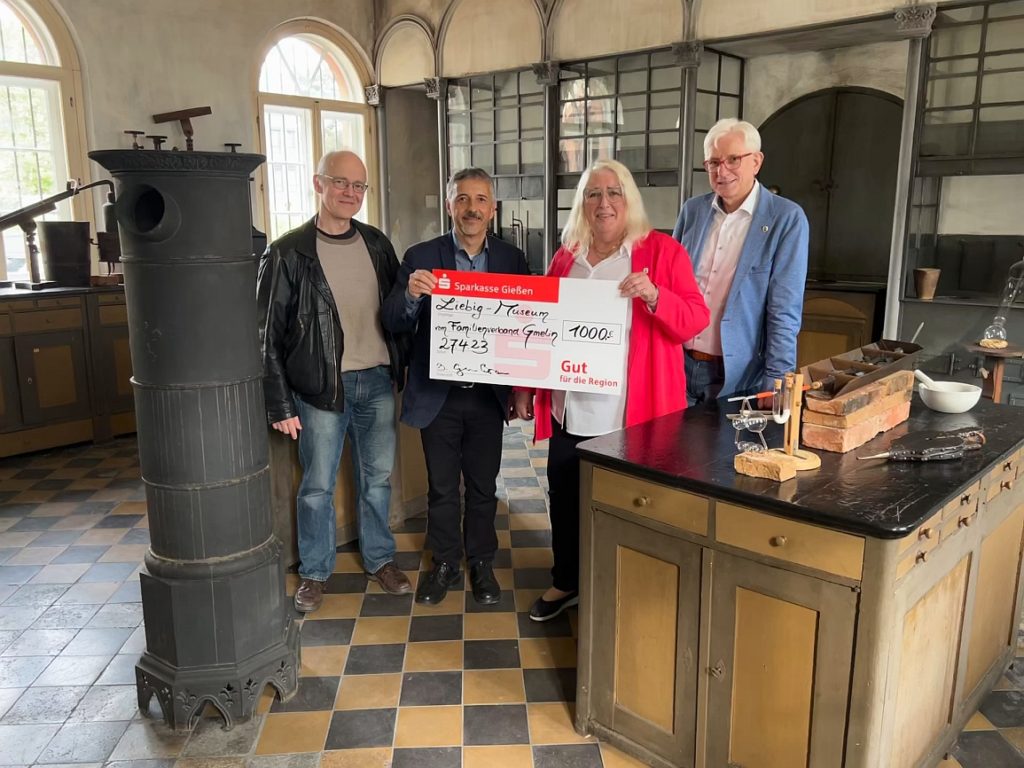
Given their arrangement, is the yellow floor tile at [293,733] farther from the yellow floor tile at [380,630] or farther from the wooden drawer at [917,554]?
the wooden drawer at [917,554]

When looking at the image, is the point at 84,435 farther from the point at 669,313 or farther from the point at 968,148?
the point at 968,148

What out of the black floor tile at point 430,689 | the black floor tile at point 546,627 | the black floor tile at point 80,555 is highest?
the black floor tile at point 546,627

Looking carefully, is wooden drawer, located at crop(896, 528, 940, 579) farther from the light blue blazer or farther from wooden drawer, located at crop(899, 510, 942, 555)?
the light blue blazer

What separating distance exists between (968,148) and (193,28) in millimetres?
6811

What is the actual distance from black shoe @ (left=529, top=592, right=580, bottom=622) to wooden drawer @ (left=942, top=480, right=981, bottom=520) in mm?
1552

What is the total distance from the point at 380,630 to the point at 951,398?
2311 millimetres

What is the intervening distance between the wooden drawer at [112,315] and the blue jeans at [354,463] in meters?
3.40

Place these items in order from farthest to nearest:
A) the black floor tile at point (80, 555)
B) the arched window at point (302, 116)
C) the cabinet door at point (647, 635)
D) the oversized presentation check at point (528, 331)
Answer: the arched window at point (302, 116) < the black floor tile at point (80, 555) < the oversized presentation check at point (528, 331) < the cabinet door at point (647, 635)

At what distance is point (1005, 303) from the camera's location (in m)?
5.11

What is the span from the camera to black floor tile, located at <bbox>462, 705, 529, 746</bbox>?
254cm

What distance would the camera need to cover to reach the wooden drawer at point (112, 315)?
5.93m

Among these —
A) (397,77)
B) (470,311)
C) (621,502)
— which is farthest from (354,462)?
(397,77)

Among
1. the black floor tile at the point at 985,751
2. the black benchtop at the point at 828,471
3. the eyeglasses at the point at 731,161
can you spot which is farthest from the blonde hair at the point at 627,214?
the black floor tile at the point at 985,751

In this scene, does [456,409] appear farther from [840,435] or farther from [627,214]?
A: [840,435]
